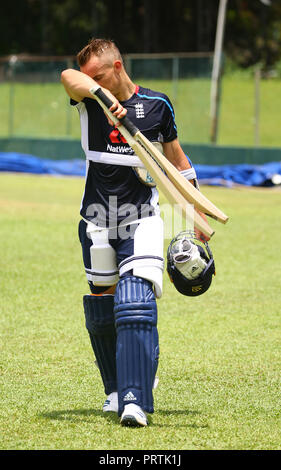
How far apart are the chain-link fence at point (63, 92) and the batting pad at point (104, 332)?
70.5 feet

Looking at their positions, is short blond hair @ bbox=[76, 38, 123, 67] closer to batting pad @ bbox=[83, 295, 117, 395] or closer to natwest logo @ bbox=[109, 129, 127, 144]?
natwest logo @ bbox=[109, 129, 127, 144]

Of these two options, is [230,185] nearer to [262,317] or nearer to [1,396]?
[262,317]

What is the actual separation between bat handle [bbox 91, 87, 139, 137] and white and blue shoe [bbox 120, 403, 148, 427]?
4.89 feet

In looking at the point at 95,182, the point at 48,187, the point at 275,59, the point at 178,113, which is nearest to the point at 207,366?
the point at 95,182

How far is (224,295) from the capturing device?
911 cm

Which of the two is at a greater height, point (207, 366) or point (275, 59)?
point (275, 59)

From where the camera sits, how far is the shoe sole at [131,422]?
465 cm

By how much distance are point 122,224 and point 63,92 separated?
25.2m

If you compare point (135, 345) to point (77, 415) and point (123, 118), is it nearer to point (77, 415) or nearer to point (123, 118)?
point (77, 415)

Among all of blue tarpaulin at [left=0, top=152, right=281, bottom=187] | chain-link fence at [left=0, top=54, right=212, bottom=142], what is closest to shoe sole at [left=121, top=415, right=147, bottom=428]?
blue tarpaulin at [left=0, top=152, right=281, bottom=187]

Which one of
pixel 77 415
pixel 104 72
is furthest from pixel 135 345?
pixel 104 72

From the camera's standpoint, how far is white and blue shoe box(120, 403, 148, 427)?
4.64 meters

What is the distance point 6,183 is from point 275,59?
121ft

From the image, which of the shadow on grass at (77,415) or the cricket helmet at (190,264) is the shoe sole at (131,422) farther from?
the cricket helmet at (190,264)
